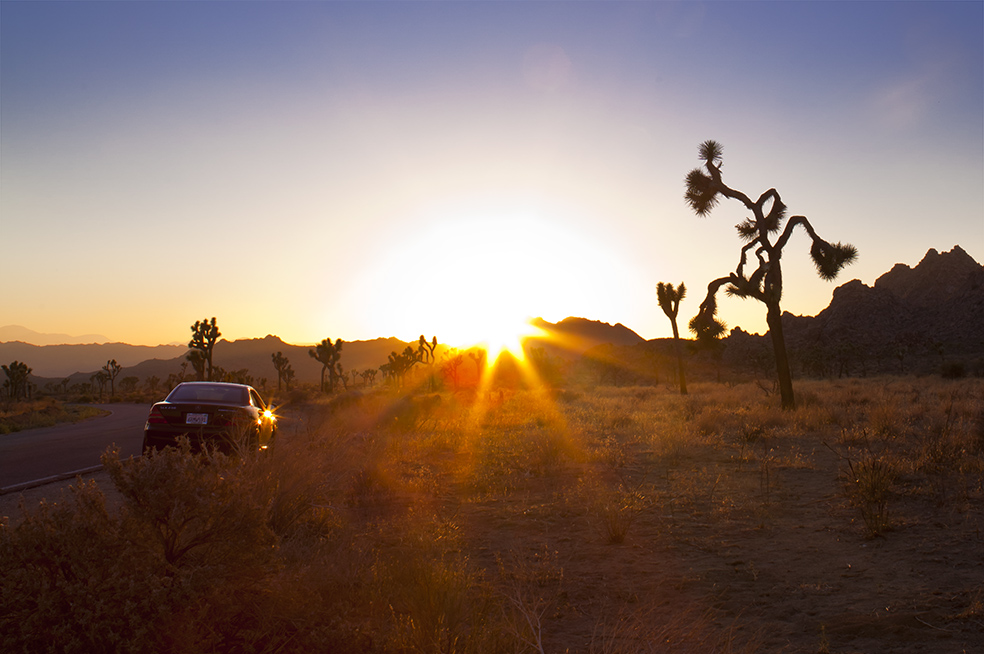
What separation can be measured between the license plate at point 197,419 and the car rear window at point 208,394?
0.52 m

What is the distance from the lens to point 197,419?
941 cm

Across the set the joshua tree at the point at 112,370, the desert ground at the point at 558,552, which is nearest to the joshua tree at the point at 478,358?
the joshua tree at the point at 112,370

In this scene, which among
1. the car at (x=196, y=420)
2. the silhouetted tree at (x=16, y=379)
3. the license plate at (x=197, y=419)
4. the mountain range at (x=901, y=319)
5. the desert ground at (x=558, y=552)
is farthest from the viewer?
the mountain range at (x=901, y=319)

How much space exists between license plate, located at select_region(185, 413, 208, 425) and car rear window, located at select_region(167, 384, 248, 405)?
524 mm

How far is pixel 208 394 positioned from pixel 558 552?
7.58 metres

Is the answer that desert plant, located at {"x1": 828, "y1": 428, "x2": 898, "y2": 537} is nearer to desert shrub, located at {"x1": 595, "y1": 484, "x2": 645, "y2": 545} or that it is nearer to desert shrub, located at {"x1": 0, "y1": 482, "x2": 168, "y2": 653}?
A: desert shrub, located at {"x1": 595, "y1": 484, "x2": 645, "y2": 545}

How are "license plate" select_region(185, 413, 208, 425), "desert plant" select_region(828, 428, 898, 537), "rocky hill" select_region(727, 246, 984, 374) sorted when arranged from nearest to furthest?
"desert plant" select_region(828, 428, 898, 537), "license plate" select_region(185, 413, 208, 425), "rocky hill" select_region(727, 246, 984, 374)

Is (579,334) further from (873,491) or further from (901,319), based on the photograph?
(873,491)

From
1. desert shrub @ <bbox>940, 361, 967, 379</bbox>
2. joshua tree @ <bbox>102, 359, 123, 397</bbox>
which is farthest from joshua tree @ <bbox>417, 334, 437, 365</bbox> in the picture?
desert shrub @ <bbox>940, 361, 967, 379</bbox>

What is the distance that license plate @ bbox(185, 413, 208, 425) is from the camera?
30.8 ft

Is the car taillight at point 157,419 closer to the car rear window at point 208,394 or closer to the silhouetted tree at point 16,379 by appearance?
the car rear window at point 208,394

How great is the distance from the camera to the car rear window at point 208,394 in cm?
1011

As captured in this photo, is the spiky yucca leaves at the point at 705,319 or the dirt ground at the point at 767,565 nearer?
the dirt ground at the point at 767,565

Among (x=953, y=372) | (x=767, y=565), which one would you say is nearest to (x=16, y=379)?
(x=767, y=565)
